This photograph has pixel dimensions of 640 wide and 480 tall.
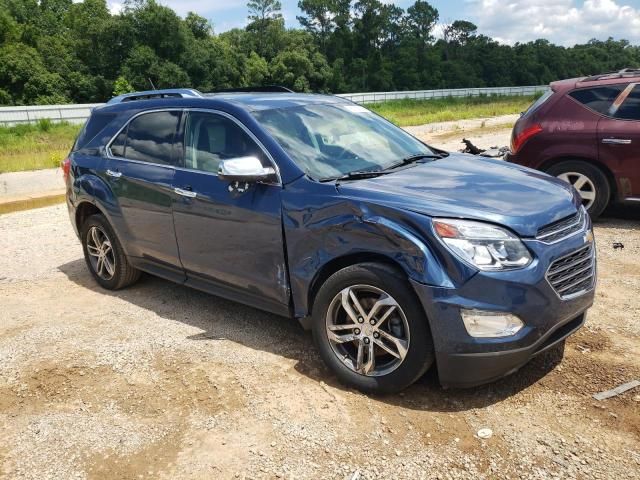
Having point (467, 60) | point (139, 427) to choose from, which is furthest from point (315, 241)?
point (467, 60)

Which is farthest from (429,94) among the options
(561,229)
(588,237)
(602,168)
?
(561,229)

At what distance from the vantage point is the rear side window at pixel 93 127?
5438mm

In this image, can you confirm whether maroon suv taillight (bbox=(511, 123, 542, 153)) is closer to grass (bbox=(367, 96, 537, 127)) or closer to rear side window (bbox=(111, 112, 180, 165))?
rear side window (bbox=(111, 112, 180, 165))

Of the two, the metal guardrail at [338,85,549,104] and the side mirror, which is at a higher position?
the side mirror

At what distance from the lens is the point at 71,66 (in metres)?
57.6

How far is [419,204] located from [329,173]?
81 cm

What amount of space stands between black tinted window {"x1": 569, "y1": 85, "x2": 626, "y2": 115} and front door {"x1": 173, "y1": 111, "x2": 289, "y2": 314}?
487 cm

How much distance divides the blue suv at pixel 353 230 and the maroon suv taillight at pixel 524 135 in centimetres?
302

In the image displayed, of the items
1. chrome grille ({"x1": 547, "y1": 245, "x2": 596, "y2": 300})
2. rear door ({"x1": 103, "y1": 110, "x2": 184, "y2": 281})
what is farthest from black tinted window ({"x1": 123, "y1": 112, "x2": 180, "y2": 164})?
chrome grille ({"x1": 547, "y1": 245, "x2": 596, "y2": 300})

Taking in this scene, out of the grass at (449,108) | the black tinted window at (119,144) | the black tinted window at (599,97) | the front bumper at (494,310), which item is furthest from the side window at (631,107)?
the grass at (449,108)

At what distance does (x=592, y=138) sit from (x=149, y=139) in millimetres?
5014

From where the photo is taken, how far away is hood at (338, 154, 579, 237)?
3170 mm

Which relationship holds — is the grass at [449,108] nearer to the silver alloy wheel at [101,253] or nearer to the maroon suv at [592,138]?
the maroon suv at [592,138]

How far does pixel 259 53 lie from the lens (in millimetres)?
78312
